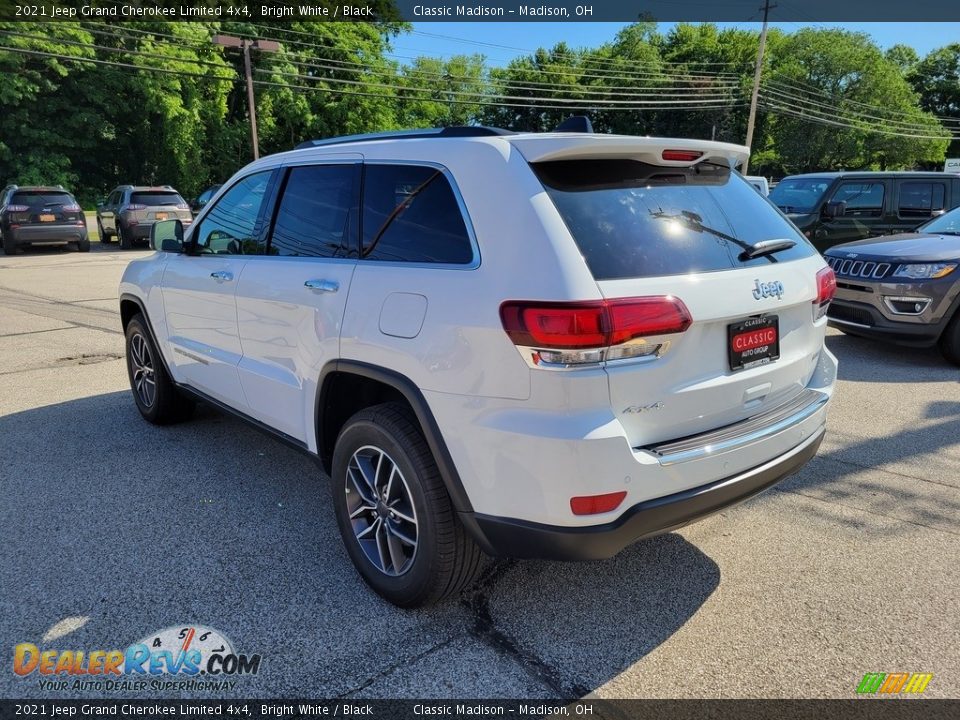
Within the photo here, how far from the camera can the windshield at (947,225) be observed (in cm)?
728

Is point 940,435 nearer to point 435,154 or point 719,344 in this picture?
point 719,344

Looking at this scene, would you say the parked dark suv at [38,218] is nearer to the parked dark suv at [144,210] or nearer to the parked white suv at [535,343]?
the parked dark suv at [144,210]

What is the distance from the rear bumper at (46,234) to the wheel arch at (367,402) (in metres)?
18.8

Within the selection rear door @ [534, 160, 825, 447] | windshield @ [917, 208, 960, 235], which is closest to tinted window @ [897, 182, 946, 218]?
windshield @ [917, 208, 960, 235]

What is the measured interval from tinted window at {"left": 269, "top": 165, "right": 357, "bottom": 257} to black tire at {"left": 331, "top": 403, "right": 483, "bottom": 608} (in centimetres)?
84

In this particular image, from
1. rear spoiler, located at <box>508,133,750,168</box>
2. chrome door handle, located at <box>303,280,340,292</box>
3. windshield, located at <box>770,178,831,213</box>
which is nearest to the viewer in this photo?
rear spoiler, located at <box>508,133,750,168</box>

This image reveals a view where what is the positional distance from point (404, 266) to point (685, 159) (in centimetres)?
119

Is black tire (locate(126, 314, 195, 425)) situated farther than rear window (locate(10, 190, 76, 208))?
No

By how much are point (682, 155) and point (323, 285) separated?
1.58 metres

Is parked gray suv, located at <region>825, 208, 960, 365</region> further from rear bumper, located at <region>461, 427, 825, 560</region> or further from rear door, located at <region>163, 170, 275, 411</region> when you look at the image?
rear door, located at <region>163, 170, 275, 411</region>

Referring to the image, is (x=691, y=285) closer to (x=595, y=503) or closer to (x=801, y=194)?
(x=595, y=503)

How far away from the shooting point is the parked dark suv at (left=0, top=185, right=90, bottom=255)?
17672mm

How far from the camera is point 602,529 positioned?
7.29 feet

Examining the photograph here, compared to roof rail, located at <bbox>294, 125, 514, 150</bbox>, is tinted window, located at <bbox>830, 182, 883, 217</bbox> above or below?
below
